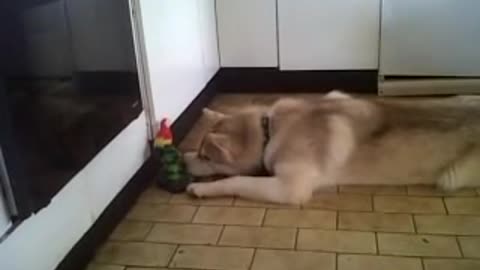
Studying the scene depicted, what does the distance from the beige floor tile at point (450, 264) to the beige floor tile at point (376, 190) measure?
1.53 feet

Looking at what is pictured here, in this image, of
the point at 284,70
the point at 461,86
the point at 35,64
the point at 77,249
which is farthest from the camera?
the point at 284,70

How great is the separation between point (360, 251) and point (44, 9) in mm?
1220

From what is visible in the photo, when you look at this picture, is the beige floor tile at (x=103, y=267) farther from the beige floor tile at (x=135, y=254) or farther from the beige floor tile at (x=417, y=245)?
the beige floor tile at (x=417, y=245)

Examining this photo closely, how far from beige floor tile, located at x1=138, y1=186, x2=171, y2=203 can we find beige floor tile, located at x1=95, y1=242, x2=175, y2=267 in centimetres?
31

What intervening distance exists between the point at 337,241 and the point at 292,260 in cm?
19

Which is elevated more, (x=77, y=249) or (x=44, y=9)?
(x=44, y=9)

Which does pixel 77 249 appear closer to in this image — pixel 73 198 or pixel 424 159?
pixel 73 198

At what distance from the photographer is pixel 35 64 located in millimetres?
1492

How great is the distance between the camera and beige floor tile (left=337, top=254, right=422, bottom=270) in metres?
1.75

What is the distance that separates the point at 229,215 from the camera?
211 cm

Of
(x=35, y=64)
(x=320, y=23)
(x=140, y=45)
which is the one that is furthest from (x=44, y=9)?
(x=320, y=23)

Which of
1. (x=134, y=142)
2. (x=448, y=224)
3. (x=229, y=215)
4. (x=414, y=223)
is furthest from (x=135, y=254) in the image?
(x=448, y=224)

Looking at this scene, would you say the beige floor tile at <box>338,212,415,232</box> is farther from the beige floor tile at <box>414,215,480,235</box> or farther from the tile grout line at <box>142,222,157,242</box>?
the tile grout line at <box>142,222,157,242</box>

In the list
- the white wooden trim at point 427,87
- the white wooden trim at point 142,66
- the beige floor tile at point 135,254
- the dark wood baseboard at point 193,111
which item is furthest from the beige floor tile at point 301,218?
the white wooden trim at point 427,87
